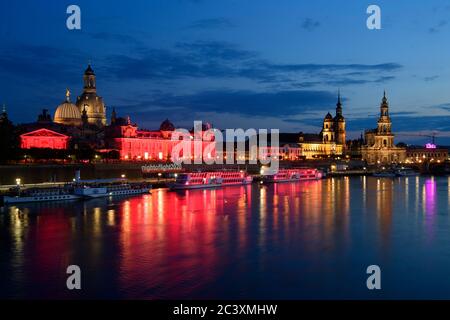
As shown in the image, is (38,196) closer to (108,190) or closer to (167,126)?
(108,190)

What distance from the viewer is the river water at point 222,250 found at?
13.2 metres

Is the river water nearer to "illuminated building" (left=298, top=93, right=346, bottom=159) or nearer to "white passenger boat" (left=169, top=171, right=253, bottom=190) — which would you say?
"white passenger boat" (left=169, top=171, right=253, bottom=190)

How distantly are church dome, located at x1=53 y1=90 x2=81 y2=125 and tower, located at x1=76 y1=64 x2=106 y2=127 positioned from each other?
10.6ft

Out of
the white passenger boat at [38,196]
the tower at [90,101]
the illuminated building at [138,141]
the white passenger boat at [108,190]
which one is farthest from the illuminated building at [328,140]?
the white passenger boat at [38,196]

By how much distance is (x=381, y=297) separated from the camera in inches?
504

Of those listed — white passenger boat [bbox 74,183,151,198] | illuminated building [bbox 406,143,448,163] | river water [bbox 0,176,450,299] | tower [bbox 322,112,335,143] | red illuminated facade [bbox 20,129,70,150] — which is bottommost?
river water [bbox 0,176,450,299]

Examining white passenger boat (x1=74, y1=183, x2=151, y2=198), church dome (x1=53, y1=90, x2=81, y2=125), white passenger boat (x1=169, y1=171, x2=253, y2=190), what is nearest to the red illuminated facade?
church dome (x1=53, y1=90, x2=81, y2=125)

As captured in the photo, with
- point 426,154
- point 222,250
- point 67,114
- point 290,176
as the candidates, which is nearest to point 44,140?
point 67,114

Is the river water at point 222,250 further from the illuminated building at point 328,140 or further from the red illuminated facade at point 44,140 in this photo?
the illuminated building at point 328,140

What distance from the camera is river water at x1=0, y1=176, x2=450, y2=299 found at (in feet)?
43.4

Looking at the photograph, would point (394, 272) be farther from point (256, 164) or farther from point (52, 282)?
point (256, 164)

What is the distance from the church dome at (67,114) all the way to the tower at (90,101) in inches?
128

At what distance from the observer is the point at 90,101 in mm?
63281

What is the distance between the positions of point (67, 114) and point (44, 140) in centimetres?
1126
